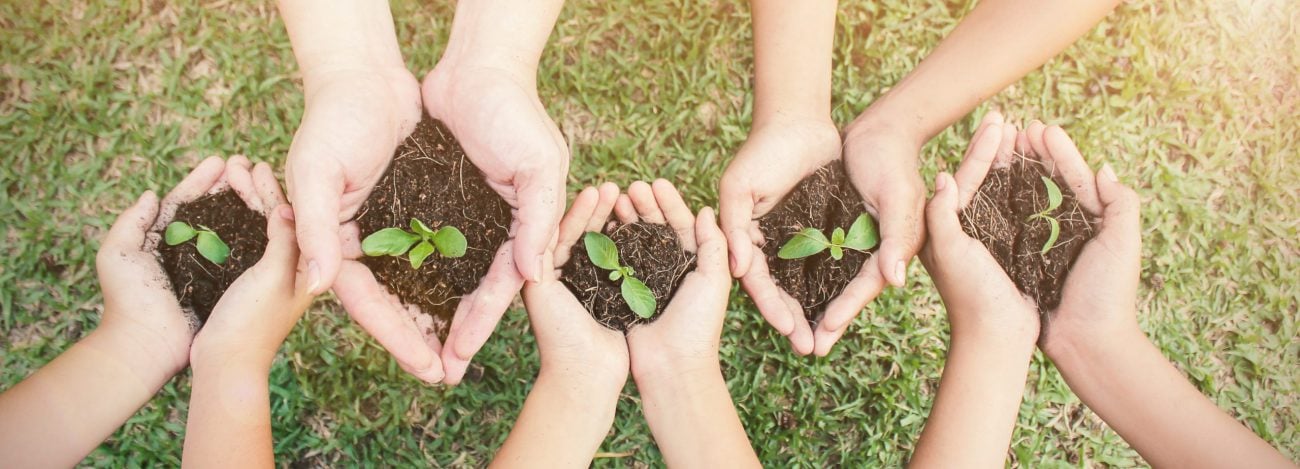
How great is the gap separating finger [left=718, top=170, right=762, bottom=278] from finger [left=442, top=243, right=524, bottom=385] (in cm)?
72

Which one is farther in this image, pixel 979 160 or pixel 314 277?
pixel 979 160

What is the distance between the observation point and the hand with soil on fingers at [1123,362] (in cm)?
247

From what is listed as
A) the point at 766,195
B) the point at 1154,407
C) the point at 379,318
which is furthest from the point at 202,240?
the point at 1154,407

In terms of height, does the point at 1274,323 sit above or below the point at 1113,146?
below

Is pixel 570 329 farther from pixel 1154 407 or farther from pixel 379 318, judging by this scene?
pixel 1154 407

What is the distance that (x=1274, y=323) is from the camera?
11.7 ft

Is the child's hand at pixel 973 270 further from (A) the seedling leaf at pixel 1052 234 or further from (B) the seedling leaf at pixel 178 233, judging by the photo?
(B) the seedling leaf at pixel 178 233

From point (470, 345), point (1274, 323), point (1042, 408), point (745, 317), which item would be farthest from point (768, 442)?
point (1274, 323)

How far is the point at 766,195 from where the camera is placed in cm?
269

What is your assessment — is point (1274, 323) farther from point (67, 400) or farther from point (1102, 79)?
point (67, 400)

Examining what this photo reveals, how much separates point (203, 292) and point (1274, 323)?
4.49m

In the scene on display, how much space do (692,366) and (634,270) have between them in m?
0.38

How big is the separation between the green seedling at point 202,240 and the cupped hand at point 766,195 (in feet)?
5.57

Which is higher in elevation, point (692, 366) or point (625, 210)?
point (625, 210)
